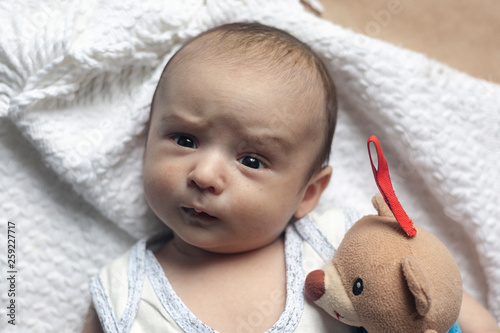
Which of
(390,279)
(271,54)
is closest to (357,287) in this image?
(390,279)

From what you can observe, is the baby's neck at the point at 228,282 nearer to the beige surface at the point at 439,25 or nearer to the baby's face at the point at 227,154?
the baby's face at the point at 227,154

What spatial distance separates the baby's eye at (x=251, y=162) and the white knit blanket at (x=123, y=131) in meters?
0.33

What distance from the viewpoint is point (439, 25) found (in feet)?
4.65

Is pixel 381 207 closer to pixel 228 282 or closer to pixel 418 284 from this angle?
pixel 418 284

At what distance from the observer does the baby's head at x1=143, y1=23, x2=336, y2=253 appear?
1.00 metres

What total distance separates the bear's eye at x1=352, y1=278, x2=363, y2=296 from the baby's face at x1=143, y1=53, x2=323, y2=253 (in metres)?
0.24

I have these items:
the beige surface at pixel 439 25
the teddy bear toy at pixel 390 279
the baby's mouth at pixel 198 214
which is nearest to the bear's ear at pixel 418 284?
the teddy bear toy at pixel 390 279

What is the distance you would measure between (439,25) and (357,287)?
90cm

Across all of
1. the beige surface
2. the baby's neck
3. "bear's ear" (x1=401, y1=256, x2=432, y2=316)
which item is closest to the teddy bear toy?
"bear's ear" (x1=401, y1=256, x2=432, y2=316)

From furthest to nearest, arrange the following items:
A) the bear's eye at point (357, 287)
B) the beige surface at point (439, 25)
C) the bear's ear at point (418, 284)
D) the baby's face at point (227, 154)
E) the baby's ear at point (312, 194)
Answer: the beige surface at point (439, 25) < the baby's ear at point (312, 194) < the baby's face at point (227, 154) < the bear's eye at point (357, 287) < the bear's ear at point (418, 284)

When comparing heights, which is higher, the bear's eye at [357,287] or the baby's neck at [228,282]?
the bear's eye at [357,287]

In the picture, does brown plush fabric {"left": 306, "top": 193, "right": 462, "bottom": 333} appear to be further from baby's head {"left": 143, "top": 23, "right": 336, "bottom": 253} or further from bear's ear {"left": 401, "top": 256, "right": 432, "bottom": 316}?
baby's head {"left": 143, "top": 23, "right": 336, "bottom": 253}

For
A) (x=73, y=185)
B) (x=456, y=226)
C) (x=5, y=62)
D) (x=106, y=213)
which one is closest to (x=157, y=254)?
(x=106, y=213)

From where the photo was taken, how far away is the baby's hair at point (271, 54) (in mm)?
1053
